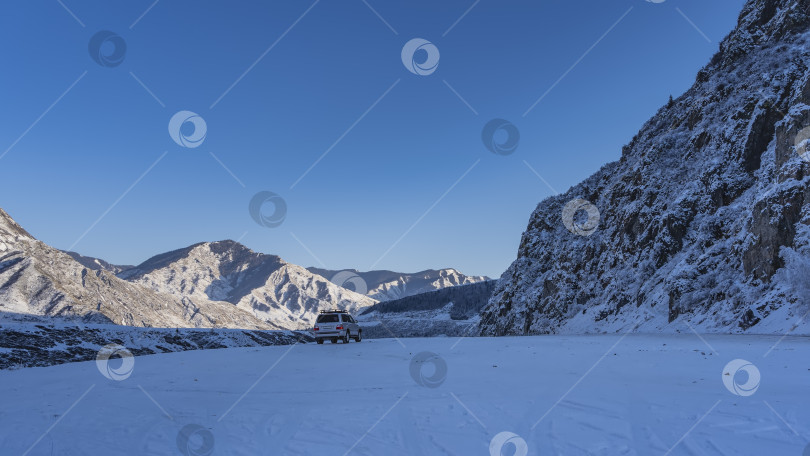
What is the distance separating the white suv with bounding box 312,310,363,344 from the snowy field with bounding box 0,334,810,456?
46.9 ft

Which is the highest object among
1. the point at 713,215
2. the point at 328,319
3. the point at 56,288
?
the point at 56,288

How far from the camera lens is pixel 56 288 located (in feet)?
266

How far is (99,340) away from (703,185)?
4226 cm

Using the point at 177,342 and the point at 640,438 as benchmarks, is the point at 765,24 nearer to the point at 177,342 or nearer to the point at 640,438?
the point at 640,438

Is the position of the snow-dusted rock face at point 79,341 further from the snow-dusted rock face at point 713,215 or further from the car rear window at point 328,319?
the snow-dusted rock face at point 713,215

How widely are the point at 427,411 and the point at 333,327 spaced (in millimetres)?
19763

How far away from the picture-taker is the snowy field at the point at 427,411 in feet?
16.9

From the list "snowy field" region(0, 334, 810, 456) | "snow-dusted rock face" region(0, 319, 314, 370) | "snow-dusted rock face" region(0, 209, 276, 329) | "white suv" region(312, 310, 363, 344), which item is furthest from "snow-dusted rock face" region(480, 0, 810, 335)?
"snow-dusted rock face" region(0, 209, 276, 329)

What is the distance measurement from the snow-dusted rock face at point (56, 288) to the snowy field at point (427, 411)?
7083 cm

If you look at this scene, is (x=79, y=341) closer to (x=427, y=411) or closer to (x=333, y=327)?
(x=333, y=327)

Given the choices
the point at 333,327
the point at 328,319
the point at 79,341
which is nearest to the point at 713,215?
the point at 333,327

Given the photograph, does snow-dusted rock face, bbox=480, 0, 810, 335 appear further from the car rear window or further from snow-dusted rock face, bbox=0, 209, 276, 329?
snow-dusted rock face, bbox=0, 209, 276, 329

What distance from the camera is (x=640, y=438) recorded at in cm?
514

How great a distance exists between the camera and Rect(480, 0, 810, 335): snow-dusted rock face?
25.1 meters
